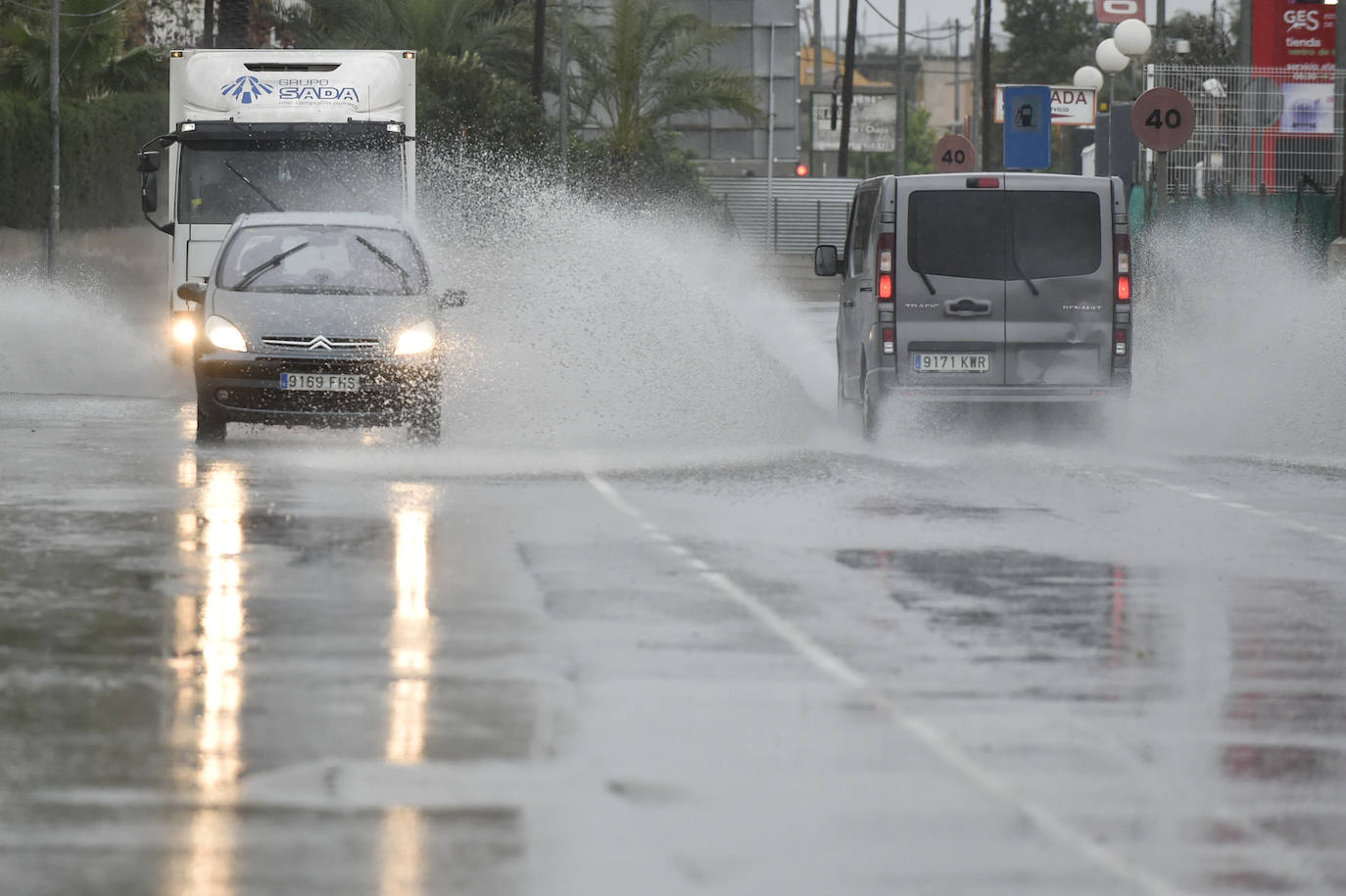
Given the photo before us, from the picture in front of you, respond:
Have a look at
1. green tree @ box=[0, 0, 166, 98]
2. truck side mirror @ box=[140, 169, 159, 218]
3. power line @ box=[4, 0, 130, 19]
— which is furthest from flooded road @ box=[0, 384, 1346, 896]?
green tree @ box=[0, 0, 166, 98]

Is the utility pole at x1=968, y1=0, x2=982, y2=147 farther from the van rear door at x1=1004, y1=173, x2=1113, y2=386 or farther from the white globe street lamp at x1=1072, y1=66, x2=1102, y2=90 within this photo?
the van rear door at x1=1004, y1=173, x2=1113, y2=386

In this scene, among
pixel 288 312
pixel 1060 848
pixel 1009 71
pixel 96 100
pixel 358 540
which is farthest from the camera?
pixel 1009 71

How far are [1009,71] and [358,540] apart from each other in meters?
124

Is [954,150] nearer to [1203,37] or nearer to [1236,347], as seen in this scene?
[1236,347]

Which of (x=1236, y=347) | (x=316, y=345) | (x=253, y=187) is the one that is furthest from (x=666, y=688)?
(x=1236, y=347)

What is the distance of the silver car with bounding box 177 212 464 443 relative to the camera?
1902 centimetres

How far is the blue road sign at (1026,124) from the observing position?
126 ft

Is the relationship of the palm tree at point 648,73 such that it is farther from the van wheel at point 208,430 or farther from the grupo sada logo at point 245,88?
the van wheel at point 208,430

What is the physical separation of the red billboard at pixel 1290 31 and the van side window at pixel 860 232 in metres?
22.2

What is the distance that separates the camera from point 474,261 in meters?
27.1

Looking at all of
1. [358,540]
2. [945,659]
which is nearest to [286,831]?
[945,659]

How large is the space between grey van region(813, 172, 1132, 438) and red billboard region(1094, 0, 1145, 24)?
30.3 m

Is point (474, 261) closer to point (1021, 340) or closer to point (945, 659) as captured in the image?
point (1021, 340)

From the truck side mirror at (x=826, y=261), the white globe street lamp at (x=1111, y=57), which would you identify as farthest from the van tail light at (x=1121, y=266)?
the white globe street lamp at (x=1111, y=57)
